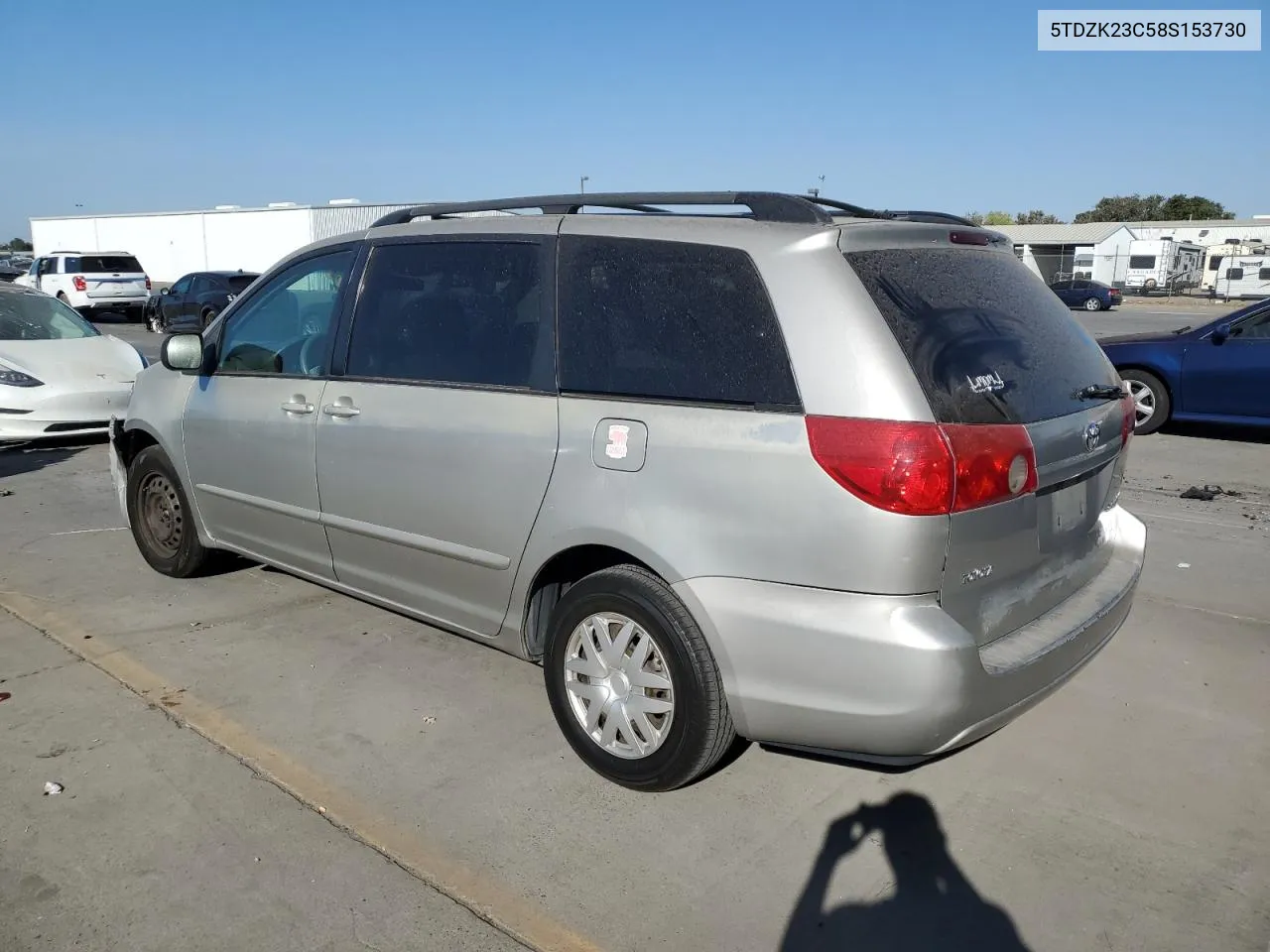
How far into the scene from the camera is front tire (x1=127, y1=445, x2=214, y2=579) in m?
5.31

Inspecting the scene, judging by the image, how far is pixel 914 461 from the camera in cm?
271

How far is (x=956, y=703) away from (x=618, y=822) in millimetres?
1145

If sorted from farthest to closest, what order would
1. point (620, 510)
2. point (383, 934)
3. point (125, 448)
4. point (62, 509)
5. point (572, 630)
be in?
1. point (62, 509)
2. point (125, 448)
3. point (572, 630)
4. point (620, 510)
5. point (383, 934)

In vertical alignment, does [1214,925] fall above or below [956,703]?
below

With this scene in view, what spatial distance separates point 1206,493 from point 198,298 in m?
21.4

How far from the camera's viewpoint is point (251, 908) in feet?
9.16

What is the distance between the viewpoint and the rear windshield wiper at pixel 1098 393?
3.33 meters

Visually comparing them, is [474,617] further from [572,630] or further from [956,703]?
[956,703]

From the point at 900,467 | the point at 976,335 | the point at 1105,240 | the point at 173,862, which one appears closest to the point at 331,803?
the point at 173,862

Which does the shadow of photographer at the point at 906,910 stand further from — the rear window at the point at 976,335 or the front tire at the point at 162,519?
the front tire at the point at 162,519

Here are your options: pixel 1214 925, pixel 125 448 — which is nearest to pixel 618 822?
pixel 1214 925

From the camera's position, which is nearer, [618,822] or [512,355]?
[618,822]

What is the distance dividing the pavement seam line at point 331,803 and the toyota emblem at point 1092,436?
211 centimetres

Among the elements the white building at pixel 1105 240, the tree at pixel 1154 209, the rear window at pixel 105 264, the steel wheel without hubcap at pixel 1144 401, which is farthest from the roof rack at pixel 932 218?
the tree at pixel 1154 209
